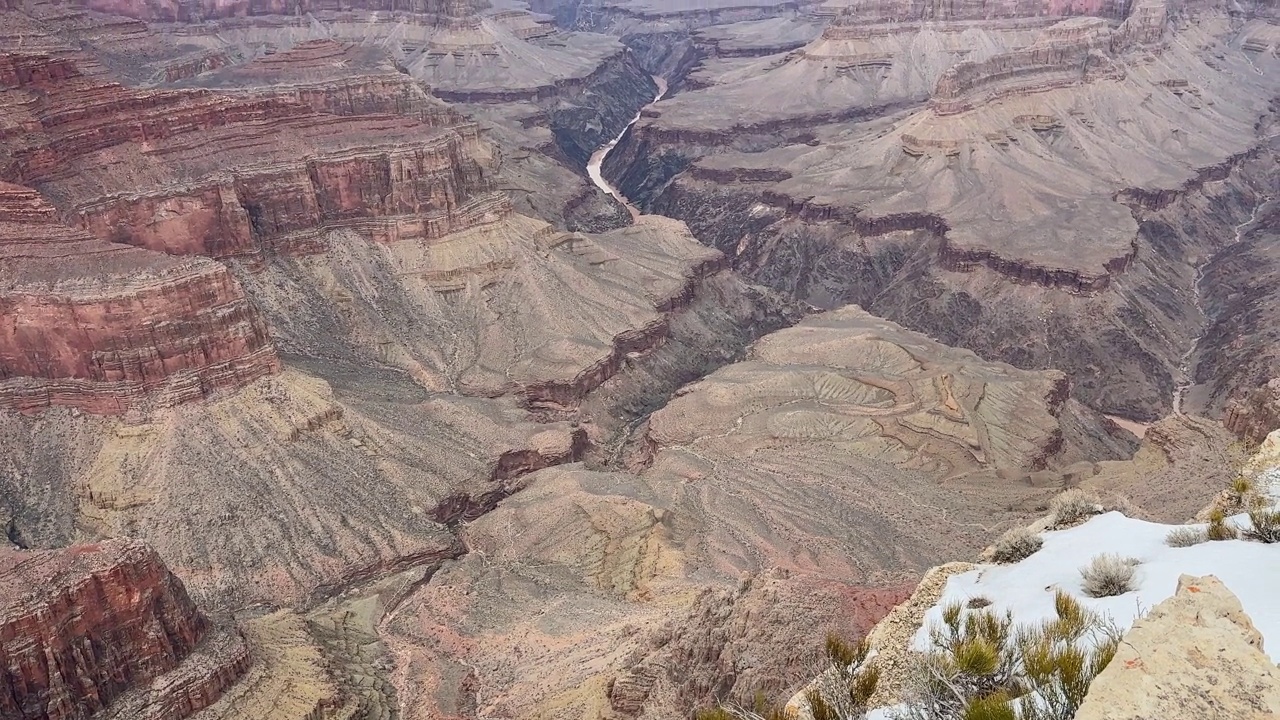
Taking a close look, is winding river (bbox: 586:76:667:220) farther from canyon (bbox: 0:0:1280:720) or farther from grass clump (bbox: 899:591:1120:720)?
grass clump (bbox: 899:591:1120:720)

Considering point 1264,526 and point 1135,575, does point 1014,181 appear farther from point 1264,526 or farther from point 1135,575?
point 1135,575

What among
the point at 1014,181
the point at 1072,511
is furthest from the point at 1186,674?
the point at 1014,181

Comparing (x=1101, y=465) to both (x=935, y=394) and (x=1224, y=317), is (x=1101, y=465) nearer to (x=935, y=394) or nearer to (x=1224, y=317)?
(x=935, y=394)

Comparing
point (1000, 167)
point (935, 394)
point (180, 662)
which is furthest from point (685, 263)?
point (180, 662)

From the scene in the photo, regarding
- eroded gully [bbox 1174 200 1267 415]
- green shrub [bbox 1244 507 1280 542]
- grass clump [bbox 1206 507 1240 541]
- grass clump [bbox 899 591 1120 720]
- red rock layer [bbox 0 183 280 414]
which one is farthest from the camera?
eroded gully [bbox 1174 200 1267 415]

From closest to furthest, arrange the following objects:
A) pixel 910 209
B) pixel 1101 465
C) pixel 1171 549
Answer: pixel 1171 549 < pixel 1101 465 < pixel 910 209

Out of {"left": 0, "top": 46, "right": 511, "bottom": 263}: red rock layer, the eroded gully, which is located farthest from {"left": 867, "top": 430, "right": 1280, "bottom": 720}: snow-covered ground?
the eroded gully
